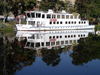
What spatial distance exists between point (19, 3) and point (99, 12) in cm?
3117

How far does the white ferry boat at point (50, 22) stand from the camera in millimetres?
43625

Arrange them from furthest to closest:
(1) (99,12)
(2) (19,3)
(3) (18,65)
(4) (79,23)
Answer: (1) (99,12) < (4) (79,23) < (2) (19,3) < (3) (18,65)

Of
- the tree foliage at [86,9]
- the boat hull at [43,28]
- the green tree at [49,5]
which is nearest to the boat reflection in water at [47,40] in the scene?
the boat hull at [43,28]

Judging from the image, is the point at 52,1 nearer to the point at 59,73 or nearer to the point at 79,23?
the point at 79,23

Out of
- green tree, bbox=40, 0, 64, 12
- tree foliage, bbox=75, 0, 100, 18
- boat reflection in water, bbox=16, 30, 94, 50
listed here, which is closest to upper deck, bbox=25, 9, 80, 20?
green tree, bbox=40, 0, 64, 12

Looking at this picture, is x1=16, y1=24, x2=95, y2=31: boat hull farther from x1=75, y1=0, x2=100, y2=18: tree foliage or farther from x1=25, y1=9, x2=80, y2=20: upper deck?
x1=75, y1=0, x2=100, y2=18: tree foliage

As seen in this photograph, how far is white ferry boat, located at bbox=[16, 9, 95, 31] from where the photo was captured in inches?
1718

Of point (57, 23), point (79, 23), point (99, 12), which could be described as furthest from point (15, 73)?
point (99, 12)

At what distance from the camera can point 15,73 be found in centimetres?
995

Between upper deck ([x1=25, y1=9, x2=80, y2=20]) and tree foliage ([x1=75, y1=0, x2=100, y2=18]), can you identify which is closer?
upper deck ([x1=25, y1=9, x2=80, y2=20])

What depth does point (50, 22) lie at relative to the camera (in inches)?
1838

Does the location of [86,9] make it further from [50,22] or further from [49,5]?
[50,22]

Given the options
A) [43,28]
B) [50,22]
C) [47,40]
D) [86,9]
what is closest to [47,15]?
[50,22]

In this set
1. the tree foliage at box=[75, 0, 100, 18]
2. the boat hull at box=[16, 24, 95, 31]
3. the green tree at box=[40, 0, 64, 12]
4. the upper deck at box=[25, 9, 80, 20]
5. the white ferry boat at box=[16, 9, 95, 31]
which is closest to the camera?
the boat hull at box=[16, 24, 95, 31]
